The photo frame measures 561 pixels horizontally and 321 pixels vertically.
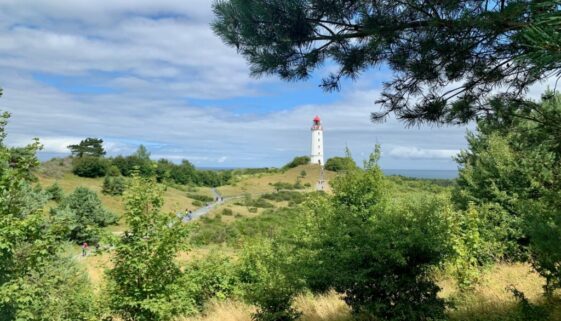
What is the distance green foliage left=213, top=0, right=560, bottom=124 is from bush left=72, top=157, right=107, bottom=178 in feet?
236

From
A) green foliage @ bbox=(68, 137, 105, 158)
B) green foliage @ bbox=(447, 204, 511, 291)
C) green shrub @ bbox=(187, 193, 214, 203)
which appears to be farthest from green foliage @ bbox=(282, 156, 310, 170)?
green foliage @ bbox=(447, 204, 511, 291)

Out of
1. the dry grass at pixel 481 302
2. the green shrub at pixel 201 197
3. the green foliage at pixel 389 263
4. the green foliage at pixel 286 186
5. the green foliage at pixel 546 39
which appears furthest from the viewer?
the green foliage at pixel 286 186

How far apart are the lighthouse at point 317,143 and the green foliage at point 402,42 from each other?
305 feet

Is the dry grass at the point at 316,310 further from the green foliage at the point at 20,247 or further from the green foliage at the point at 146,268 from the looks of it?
the green foliage at the point at 20,247

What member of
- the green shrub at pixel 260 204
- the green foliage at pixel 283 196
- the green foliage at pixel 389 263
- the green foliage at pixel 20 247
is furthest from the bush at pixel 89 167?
the green foliage at pixel 389 263

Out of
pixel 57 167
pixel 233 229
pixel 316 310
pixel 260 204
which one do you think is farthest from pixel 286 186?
pixel 316 310

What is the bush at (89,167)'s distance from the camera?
70.5 m

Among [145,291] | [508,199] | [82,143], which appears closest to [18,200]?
[145,291]

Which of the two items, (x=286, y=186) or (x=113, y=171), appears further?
(x=286, y=186)

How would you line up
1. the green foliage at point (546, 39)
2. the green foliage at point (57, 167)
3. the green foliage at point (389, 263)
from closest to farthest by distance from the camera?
the green foliage at point (546, 39), the green foliage at point (389, 263), the green foliage at point (57, 167)

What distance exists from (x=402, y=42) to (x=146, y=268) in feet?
17.7

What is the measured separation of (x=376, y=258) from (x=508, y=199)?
8.65 meters

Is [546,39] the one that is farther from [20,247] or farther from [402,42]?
[20,247]

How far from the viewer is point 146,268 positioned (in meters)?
7.57
